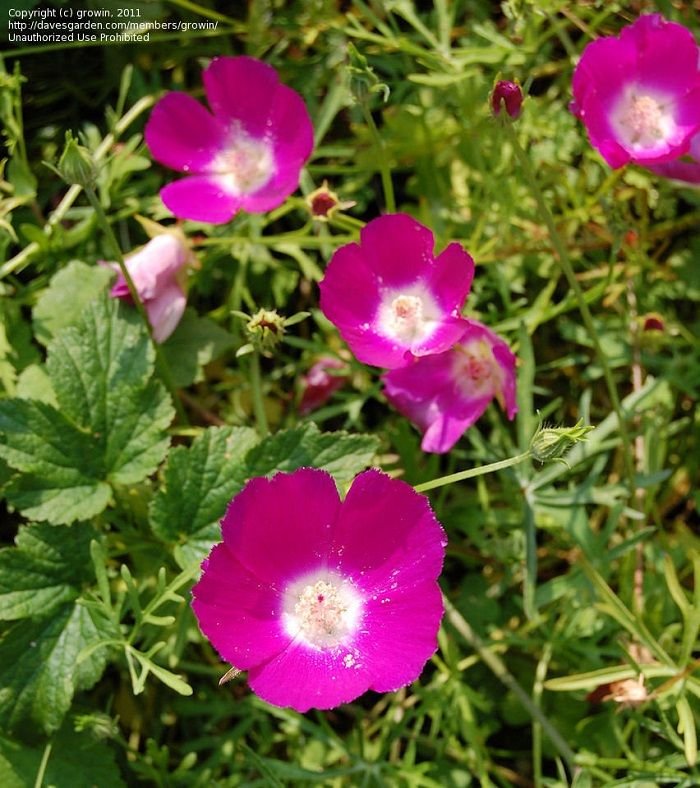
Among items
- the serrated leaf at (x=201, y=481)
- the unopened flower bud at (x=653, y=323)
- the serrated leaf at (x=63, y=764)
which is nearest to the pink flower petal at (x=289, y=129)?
the serrated leaf at (x=201, y=481)

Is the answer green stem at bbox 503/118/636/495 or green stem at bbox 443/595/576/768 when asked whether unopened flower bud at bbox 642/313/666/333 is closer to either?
green stem at bbox 503/118/636/495

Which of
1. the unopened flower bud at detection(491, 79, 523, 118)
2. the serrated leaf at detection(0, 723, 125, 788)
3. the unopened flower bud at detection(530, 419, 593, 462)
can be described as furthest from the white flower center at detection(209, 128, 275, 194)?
the serrated leaf at detection(0, 723, 125, 788)

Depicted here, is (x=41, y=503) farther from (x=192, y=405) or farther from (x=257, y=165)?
(x=257, y=165)

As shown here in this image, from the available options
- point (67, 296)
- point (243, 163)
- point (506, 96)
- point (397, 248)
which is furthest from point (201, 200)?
point (506, 96)

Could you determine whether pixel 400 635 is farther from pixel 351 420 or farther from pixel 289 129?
pixel 289 129

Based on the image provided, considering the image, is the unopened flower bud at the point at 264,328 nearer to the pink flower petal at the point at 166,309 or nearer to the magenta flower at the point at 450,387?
the magenta flower at the point at 450,387
